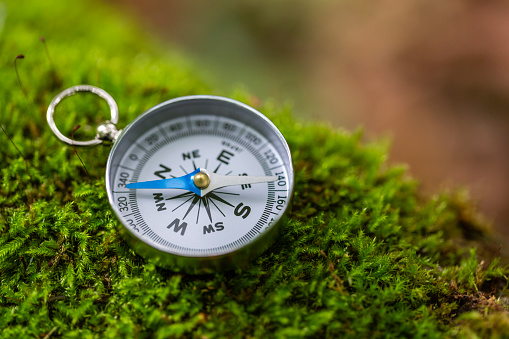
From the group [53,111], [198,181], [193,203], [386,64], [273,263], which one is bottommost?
[273,263]

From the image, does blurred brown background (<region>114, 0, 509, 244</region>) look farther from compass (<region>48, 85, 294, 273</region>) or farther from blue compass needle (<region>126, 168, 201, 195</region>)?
blue compass needle (<region>126, 168, 201, 195</region>)

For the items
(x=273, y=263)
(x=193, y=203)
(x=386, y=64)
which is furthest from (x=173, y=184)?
(x=386, y=64)

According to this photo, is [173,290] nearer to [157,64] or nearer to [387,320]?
[387,320]

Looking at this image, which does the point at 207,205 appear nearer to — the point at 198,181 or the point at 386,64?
the point at 198,181

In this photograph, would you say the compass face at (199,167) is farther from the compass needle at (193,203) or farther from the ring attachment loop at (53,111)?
the ring attachment loop at (53,111)

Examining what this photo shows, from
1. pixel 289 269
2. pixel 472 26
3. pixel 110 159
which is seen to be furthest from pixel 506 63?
pixel 110 159

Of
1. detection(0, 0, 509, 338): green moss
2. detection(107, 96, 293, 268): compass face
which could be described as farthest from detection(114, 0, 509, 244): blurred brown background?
detection(107, 96, 293, 268): compass face
